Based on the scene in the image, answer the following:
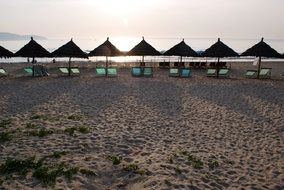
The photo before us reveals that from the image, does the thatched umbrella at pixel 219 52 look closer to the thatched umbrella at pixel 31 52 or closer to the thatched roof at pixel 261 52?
the thatched roof at pixel 261 52

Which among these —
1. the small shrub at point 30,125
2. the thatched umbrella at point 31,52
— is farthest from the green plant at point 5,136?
the thatched umbrella at point 31,52

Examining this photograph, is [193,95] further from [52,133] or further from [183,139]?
[52,133]

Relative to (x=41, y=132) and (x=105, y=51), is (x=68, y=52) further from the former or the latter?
(x=41, y=132)

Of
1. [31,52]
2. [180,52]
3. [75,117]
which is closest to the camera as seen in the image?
[75,117]

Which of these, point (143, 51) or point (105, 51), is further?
point (143, 51)

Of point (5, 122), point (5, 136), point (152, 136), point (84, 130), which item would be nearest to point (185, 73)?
point (152, 136)

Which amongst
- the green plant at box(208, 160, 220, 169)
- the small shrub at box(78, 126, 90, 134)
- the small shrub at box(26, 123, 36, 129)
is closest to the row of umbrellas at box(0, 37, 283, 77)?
the small shrub at box(26, 123, 36, 129)

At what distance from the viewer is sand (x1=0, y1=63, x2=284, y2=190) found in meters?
6.00

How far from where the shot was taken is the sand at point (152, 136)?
6.00 m

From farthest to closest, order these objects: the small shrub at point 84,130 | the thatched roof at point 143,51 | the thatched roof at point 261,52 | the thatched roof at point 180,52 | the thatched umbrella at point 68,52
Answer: the thatched roof at point 143,51
the thatched roof at point 180,52
the thatched roof at point 261,52
the thatched umbrella at point 68,52
the small shrub at point 84,130

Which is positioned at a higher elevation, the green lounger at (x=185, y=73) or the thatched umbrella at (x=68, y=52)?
the thatched umbrella at (x=68, y=52)

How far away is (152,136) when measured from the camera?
8.34 metres

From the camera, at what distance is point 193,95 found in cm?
1416

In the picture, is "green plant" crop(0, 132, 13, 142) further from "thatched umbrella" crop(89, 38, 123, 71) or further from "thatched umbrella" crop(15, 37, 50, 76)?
"thatched umbrella" crop(89, 38, 123, 71)
